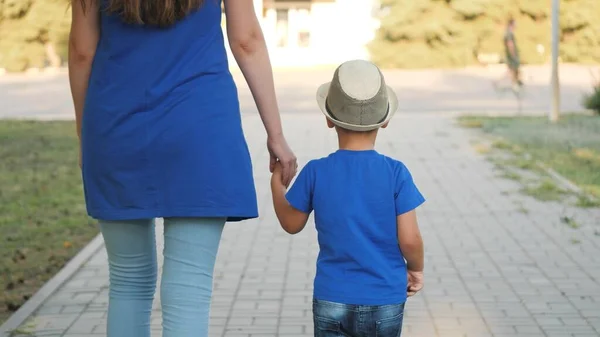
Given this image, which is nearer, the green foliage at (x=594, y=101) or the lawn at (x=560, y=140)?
the lawn at (x=560, y=140)

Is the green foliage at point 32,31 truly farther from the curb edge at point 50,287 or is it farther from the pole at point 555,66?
the curb edge at point 50,287

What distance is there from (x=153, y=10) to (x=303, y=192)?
0.66 metres

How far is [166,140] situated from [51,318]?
2.70 metres

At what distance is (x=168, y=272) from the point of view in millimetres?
3215

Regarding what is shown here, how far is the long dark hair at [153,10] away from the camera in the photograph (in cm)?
306

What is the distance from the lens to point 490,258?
7066 mm

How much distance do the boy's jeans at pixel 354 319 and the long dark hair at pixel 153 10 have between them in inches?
35.0

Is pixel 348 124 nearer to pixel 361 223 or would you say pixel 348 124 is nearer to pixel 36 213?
pixel 361 223

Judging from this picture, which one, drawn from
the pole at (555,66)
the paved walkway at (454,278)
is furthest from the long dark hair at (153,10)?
the pole at (555,66)

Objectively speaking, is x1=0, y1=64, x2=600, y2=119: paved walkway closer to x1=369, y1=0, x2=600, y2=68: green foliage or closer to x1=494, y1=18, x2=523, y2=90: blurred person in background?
x1=494, y1=18, x2=523, y2=90: blurred person in background

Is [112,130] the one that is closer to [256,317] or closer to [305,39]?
[256,317]

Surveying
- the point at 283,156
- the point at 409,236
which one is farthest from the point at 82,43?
the point at 409,236

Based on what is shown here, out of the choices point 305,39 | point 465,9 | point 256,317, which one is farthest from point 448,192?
point 305,39

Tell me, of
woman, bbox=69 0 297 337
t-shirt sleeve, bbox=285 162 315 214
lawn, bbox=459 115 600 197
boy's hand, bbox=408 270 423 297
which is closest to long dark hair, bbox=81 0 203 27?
woman, bbox=69 0 297 337
